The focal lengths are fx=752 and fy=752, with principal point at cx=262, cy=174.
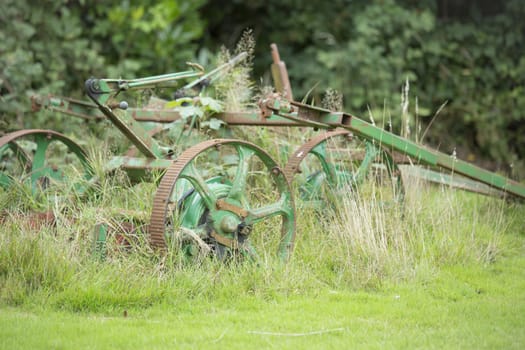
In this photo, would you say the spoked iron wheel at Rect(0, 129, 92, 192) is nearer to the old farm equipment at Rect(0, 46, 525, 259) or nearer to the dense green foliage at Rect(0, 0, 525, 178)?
the old farm equipment at Rect(0, 46, 525, 259)

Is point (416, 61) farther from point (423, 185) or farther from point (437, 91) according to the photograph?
point (423, 185)

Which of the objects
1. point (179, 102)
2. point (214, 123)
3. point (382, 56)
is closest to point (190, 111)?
point (179, 102)

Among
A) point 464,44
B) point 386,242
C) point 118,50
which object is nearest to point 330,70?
point 464,44

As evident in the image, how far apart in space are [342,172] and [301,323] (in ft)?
6.02

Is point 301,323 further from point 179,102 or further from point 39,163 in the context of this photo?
point 39,163

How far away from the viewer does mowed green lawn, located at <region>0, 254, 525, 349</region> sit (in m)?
3.45

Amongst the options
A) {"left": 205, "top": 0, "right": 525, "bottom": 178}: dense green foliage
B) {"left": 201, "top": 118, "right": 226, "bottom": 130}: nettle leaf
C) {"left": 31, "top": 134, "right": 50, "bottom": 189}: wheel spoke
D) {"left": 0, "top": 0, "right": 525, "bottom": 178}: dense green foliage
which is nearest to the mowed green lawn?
{"left": 31, "top": 134, "right": 50, "bottom": 189}: wheel spoke

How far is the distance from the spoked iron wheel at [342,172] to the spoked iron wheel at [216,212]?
503 mm

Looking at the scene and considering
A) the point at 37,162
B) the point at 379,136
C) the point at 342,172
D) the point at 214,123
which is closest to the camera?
the point at 379,136

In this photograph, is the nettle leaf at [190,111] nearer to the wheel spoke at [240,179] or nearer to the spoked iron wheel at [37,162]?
the spoked iron wheel at [37,162]

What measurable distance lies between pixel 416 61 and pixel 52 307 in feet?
25.0

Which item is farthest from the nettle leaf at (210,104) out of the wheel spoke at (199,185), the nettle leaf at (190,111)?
the wheel spoke at (199,185)

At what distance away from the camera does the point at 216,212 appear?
435 cm

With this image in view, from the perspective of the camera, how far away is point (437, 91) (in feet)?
34.1
